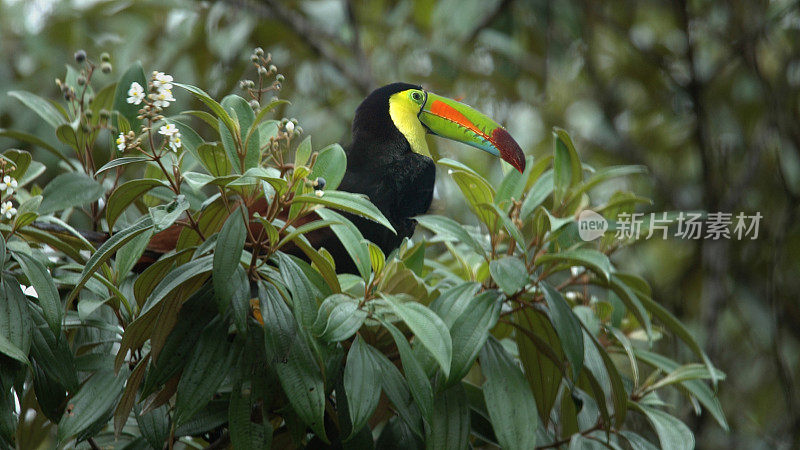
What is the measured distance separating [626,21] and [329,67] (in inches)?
47.2

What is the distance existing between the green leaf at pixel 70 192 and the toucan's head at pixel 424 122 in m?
0.39

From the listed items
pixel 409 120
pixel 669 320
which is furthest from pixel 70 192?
pixel 669 320

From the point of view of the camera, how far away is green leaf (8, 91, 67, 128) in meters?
1.17

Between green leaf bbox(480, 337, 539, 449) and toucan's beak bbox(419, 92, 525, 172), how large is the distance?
0.27 meters

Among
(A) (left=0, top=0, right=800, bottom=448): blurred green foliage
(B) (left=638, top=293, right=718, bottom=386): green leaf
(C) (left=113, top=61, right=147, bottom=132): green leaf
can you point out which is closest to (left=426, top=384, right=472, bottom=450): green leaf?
(B) (left=638, top=293, right=718, bottom=386): green leaf

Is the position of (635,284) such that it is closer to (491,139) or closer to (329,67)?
(491,139)

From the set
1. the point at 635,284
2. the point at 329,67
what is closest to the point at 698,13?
the point at 329,67

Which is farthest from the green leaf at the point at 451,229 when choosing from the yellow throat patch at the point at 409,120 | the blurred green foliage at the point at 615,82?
the blurred green foliage at the point at 615,82

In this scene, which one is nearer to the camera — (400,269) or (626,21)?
(400,269)

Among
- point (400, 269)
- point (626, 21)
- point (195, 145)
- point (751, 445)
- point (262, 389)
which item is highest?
point (626, 21)

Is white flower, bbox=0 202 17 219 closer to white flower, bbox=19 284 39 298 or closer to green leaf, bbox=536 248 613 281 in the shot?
white flower, bbox=19 284 39 298

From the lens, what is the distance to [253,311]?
95 centimetres

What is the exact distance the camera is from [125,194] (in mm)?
947

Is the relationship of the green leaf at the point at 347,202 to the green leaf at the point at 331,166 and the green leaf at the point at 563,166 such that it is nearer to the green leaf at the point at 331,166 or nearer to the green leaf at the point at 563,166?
the green leaf at the point at 331,166
